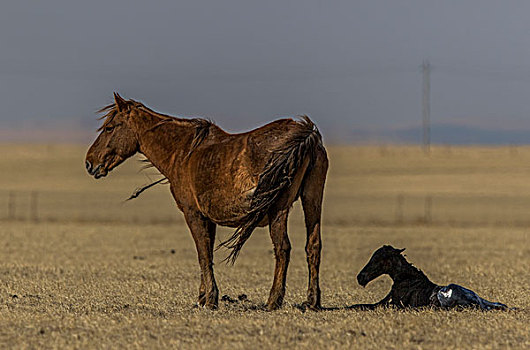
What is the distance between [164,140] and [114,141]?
2.65ft

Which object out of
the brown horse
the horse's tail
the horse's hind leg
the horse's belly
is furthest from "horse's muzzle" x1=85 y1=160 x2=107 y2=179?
the horse's hind leg

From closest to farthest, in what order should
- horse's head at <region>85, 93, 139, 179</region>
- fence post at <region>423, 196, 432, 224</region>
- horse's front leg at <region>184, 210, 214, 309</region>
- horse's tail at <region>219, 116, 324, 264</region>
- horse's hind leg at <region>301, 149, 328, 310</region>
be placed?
horse's tail at <region>219, 116, 324, 264</region> < horse's hind leg at <region>301, 149, 328, 310</region> < horse's front leg at <region>184, 210, 214, 309</region> < horse's head at <region>85, 93, 139, 179</region> < fence post at <region>423, 196, 432, 224</region>

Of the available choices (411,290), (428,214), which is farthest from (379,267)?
(428,214)

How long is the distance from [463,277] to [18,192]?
151 feet

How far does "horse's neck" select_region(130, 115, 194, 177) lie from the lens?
442 inches

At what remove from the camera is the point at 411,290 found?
1104 cm

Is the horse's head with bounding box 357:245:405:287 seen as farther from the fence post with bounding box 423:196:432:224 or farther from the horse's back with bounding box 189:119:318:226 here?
the fence post with bounding box 423:196:432:224

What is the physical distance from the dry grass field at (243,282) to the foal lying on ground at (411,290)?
11.2 inches

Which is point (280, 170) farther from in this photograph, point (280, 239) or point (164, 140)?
point (164, 140)

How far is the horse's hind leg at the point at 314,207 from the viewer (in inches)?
412

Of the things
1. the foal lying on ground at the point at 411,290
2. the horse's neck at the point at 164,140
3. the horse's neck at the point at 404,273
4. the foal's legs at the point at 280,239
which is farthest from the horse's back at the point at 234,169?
the horse's neck at the point at 404,273

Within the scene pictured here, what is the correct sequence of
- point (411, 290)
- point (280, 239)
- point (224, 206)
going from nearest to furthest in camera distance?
point (280, 239)
point (224, 206)
point (411, 290)

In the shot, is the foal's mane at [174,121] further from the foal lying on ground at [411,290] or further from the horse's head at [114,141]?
the foal lying on ground at [411,290]

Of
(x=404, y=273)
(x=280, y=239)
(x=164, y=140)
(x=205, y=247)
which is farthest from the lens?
(x=164, y=140)
